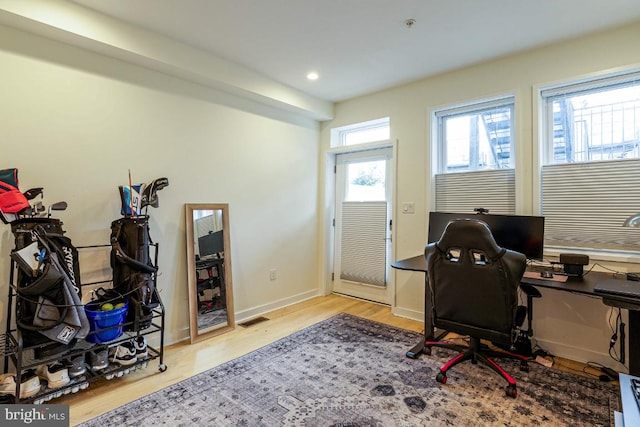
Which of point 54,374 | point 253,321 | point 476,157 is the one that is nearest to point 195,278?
point 253,321

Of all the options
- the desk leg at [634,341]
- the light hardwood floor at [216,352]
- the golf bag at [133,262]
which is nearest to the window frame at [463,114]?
the desk leg at [634,341]

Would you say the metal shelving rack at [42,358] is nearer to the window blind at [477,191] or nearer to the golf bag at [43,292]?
the golf bag at [43,292]

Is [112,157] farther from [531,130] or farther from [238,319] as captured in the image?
[531,130]

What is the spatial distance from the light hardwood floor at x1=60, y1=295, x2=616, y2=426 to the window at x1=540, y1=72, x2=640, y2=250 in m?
1.10

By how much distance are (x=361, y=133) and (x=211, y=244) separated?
241 centimetres

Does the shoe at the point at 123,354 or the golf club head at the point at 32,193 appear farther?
the shoe at the point at 123,354

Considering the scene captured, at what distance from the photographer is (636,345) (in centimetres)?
208

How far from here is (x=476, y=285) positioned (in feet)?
6.98

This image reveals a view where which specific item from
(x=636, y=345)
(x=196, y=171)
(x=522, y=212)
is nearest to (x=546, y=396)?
(x=636, y=345)

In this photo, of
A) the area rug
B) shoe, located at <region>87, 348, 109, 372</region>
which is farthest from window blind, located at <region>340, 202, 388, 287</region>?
shoe, located at <region>87, 348, 109, 372</region>

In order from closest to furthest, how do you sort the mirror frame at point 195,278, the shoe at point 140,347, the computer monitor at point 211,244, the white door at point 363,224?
the shoe at point 140,347 → the mirror frame at point 195,278 → the computer monitor at point 211,244 → the white door at point 363,224

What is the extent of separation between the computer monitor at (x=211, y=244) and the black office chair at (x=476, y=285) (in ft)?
6.70

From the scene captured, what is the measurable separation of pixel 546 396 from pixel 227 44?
11.8 ft

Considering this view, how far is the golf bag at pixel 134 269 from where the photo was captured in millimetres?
2340
